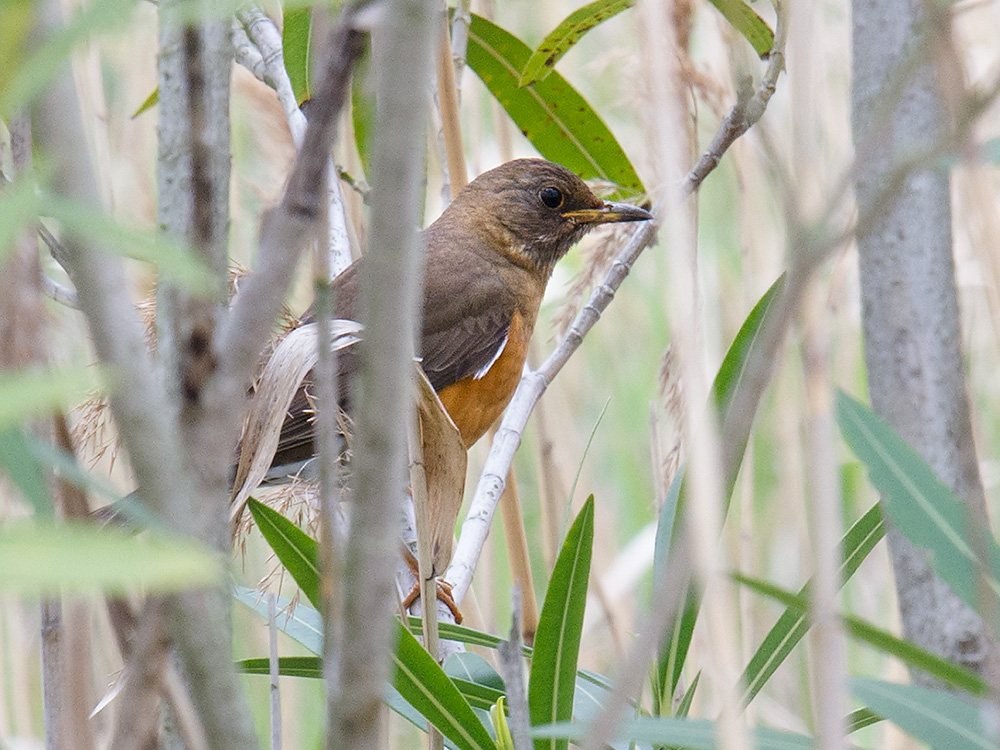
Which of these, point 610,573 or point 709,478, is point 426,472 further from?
point 610,573

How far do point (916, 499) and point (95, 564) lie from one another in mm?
699

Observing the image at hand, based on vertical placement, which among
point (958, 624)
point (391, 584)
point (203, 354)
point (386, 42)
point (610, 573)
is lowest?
point (610, 573)

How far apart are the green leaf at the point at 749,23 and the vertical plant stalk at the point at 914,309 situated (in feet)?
2.27

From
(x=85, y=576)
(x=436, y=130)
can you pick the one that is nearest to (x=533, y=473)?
(x=436, y=130)

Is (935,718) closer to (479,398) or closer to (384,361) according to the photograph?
(384,361)

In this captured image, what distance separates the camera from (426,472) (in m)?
1.17

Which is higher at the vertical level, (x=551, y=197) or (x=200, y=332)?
(x=551, y=197)

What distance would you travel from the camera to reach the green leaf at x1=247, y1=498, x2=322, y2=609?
115 centimetres

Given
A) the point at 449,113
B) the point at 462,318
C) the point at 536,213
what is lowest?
the point at 462,318

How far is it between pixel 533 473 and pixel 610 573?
0.76m

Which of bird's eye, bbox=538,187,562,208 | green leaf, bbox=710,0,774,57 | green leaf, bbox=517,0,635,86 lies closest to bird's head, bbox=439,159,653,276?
bird's eye, bbox=538,187,562,208

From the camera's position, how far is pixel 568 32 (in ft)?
6.27

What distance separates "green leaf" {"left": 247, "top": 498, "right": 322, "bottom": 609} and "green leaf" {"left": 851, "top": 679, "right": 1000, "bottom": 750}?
21.6 inches

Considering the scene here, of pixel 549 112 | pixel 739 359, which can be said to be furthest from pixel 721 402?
pixel 549 112
